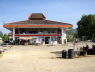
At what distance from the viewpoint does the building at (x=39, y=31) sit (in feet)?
236

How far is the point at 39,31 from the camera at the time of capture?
2963 inches

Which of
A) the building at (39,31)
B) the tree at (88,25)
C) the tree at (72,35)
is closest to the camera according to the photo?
the tree at (88,25)

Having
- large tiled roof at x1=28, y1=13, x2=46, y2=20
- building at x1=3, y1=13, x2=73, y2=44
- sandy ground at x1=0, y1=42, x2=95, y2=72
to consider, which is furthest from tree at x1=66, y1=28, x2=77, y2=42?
sandy ground at x1=0, y1=42, x2=95, y2=72

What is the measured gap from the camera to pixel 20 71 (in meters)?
16.5

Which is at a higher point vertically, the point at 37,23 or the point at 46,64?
the point at 37,23

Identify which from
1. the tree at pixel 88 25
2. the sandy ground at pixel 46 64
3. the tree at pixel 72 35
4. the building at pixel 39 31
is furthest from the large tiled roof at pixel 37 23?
the sandy ground at pixel 46 64

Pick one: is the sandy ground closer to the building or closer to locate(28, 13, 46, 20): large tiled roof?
the building

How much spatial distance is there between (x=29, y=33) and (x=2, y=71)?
58035mm

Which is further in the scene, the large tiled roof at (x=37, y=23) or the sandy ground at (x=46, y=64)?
the large tiled roof at (x=37, y=23)

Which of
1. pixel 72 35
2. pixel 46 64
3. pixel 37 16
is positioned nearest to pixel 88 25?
pixel 72 35

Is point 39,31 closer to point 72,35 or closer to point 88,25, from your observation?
point 72,35

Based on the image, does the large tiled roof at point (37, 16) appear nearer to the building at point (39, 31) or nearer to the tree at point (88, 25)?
the building at point (39, 31)

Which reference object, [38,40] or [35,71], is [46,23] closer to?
[38,40]

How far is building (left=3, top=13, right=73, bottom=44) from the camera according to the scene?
71.9m
